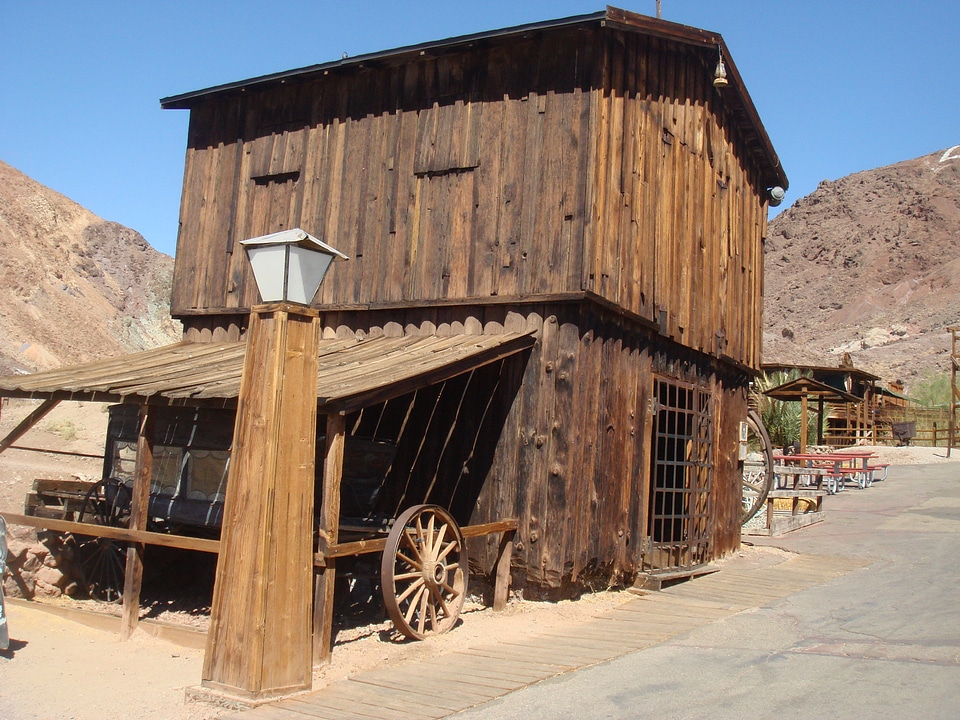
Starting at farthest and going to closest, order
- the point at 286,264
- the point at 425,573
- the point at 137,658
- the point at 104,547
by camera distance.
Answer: the point at 104,547 → the point at 425,573 → the point at 137,658 → the point at 286,264

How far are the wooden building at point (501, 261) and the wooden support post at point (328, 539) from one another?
0.46 metres

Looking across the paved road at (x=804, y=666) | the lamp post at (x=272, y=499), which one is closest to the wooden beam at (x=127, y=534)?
the lamp post at (x=272, y=499)

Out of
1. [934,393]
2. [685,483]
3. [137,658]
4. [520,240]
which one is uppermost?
[934,393]

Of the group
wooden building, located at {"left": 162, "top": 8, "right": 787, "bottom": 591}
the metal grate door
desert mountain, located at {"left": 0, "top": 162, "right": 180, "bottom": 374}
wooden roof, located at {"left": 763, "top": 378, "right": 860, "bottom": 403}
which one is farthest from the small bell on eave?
desert mountain, located at {"left": 0, "top": 162, "right": 180, "bottom": 374}

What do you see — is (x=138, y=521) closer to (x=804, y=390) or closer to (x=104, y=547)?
(x=104, y=547)

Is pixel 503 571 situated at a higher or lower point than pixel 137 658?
higher

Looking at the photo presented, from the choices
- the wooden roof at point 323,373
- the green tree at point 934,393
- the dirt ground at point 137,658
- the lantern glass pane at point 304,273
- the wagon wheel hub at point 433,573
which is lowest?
the dirt ground at point 137,658

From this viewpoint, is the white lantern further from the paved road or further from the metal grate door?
the metal grate door

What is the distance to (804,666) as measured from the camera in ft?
22.9

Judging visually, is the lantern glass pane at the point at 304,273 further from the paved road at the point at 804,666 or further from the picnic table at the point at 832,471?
the picnic table at the point at 832,471

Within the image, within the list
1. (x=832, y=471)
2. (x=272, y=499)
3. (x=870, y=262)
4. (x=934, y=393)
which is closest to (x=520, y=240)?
(x=272, y=499)

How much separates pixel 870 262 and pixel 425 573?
307ft

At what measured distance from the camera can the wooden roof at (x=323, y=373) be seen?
25.2ft

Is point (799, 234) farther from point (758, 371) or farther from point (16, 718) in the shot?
point (16, 718)
